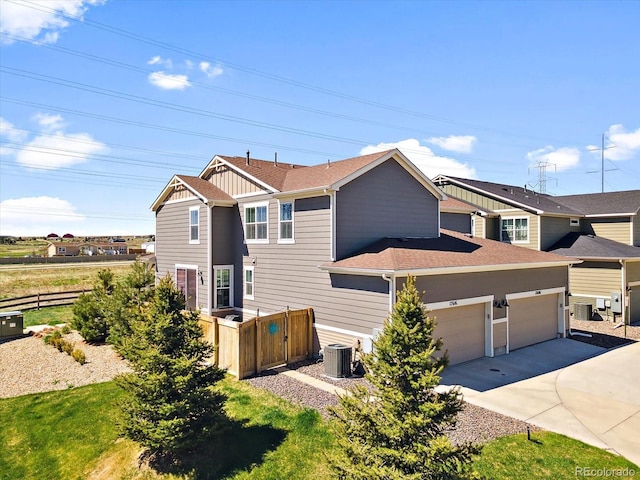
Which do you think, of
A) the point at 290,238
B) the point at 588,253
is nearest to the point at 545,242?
the point at 588,253

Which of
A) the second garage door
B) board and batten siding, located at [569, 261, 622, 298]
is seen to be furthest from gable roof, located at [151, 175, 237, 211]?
board and batten siding, located at [569, 261, 622, 298]

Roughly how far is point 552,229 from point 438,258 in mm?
16298

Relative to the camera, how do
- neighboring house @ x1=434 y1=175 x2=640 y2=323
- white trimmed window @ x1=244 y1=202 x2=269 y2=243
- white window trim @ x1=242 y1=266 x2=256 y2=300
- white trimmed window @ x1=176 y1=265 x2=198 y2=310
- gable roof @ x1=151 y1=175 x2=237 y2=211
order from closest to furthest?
white trimmed window @ x1=244 y1=202 x2=269 y2=243
white window trim @ x1=242 y1=266 x2=256 y2=300
gable roof @ x1=151 y1=175 x2=237 y2=211
white trimmed window @ x1=176 y1=265 x2=198 y2=310
neighboring house @ x1=434 y1=175 x2=640 y2=323

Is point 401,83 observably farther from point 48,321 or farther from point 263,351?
point 48,321

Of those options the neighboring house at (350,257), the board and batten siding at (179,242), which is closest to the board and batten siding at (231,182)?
the neighboring house at (350,257)

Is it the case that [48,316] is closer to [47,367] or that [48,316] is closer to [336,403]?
[47,367]

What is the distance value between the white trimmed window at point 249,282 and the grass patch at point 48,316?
10198 millimetres

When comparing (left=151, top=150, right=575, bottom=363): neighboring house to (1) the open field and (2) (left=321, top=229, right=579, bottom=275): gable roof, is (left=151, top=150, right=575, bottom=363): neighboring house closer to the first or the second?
(2) (left=321, top=229, right=579, bottom=275): gable roof

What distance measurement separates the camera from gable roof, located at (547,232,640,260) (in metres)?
21.6

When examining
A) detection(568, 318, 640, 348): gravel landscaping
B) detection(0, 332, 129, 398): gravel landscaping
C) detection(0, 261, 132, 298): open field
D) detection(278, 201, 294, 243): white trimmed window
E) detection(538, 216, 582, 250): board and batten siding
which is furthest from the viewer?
detection(0, 261, 132, 298): open field

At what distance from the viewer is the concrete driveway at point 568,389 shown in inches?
352

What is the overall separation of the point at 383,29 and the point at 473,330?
47.1 ft

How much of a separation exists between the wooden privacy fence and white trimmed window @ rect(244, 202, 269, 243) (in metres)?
4.39

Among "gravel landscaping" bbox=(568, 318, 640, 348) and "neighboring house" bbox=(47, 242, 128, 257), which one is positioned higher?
"neighboring house" bbox=(47, 242, 128, 257)
